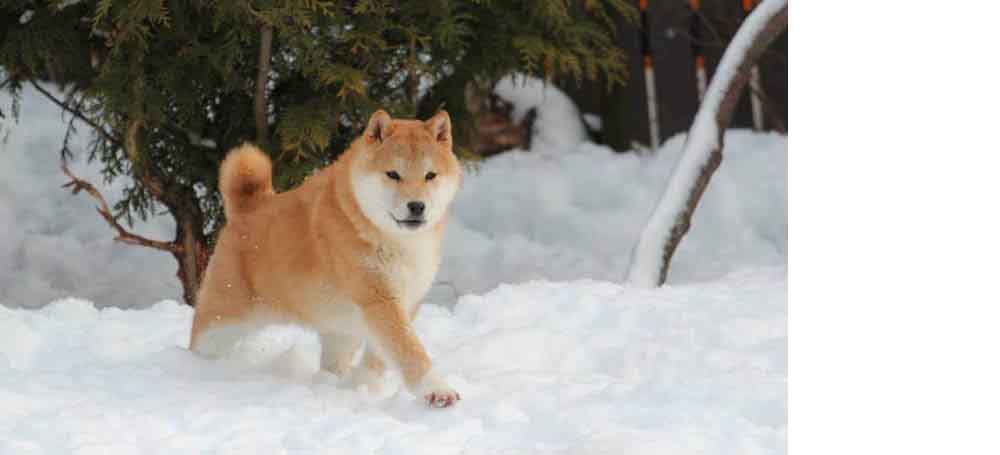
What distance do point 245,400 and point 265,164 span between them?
86 centimetres

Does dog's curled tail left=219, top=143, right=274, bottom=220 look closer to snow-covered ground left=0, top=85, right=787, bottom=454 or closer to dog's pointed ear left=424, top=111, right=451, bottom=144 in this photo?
snow-covered ground left=0, top=85, right=787, bottom=454

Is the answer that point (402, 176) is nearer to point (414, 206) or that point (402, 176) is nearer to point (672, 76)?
point (414, 206)

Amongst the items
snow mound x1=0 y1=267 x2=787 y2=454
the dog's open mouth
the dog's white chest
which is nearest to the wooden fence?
snow mound x1=0 y1=267 x2=787 y2=454

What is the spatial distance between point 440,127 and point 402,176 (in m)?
0.20

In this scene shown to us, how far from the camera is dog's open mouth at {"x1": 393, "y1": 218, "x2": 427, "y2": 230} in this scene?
10.1 feet

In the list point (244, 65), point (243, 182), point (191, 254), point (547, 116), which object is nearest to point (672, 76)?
point (547, 116)

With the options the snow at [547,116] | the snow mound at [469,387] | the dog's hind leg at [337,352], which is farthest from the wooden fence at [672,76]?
the dog's hind leg at [337,352]

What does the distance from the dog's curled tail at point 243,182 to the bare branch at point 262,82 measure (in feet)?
4.17

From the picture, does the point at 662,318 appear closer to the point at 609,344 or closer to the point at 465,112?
the point at 609,344

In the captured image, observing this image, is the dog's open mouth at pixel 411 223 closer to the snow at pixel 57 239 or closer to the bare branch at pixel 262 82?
the bare branch at pixel 262 82

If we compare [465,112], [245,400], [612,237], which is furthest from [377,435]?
[612,237]

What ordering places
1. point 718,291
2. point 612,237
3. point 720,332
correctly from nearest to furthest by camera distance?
point 720,332 < point 718,291 < point 612,237
